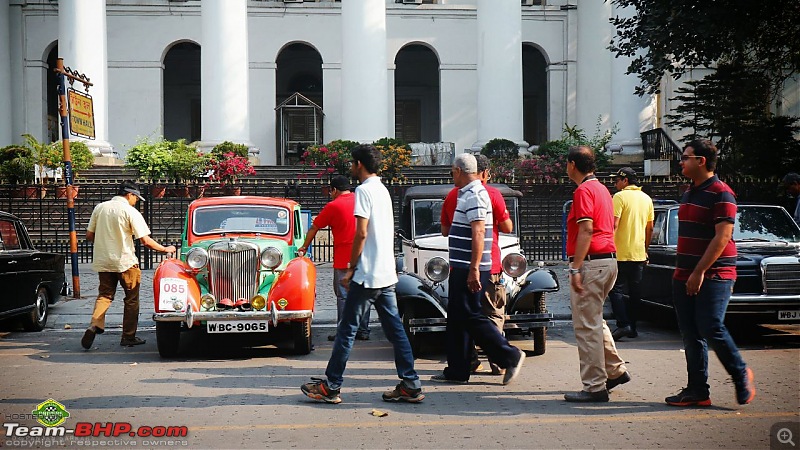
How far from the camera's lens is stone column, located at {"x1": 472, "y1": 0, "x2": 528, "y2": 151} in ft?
95.6

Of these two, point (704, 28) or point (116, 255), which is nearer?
point (116, 255)

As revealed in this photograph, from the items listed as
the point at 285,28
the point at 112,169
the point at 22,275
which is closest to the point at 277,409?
the point at 22,275

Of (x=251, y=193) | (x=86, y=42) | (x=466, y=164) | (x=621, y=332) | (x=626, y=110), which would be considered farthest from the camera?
(x=626, y=110)

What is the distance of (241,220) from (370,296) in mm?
4325

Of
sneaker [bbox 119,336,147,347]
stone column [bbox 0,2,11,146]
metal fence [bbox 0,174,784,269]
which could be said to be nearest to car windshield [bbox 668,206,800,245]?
sneaker [bbox 119,336,147,347]

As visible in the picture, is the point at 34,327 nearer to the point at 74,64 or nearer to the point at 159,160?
the point at 159,160

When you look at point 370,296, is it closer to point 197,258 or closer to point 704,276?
point 704,276

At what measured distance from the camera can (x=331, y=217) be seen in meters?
9.76

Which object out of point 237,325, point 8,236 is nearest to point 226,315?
point 237,325

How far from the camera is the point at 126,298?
10320mm

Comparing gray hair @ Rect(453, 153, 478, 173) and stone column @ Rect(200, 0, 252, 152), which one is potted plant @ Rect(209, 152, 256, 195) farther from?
gray hair @ Rect(453, 153, 478, 173)

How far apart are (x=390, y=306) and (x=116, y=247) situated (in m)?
4.54

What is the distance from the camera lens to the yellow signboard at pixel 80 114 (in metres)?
14.7

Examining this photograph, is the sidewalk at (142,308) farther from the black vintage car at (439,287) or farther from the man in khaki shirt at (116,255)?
the black vintage car at (439,287)
